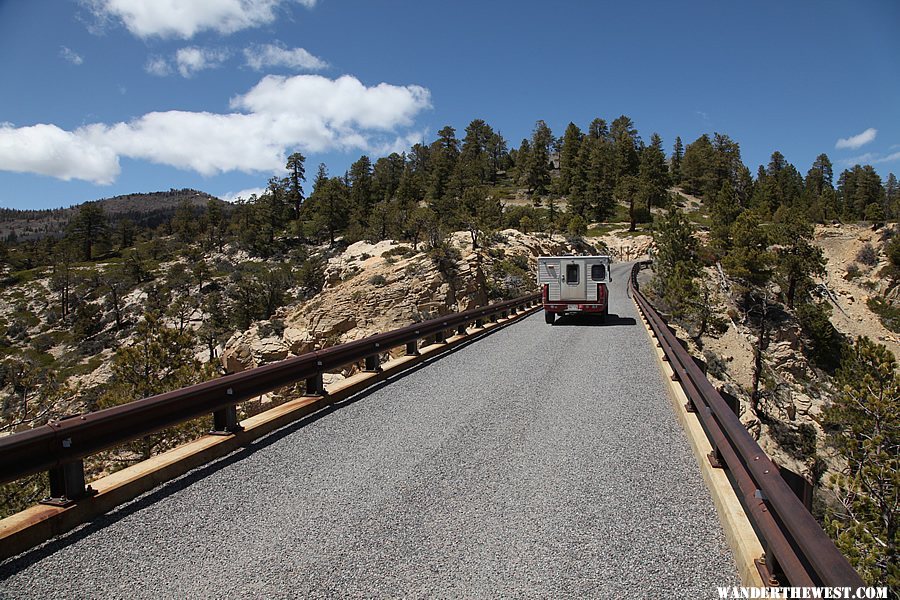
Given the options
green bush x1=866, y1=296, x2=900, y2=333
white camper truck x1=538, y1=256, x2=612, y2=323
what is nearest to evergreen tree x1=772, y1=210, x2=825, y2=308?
green bush x1=866, y1=296, x2=900, y2=333

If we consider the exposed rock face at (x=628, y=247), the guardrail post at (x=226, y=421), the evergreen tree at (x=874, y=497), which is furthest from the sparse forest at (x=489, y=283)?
the guardrail post at (x=226, y=421)

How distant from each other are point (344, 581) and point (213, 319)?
2074 inches

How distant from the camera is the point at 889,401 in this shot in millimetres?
11289

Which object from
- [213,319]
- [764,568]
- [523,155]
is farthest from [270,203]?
[764,568]

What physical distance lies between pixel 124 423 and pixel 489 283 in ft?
83.4

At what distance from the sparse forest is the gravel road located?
525 centimetres

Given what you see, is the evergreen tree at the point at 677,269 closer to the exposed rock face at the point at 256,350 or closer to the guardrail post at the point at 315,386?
the exposed rock face at the point at 256,350

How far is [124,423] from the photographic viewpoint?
4.55 m

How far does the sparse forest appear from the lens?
14562 millimetres

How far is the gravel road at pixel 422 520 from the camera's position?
3.11 m

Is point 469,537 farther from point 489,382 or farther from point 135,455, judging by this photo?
point 135,455

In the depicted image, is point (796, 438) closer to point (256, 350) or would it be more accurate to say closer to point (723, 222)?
point (256, 350)

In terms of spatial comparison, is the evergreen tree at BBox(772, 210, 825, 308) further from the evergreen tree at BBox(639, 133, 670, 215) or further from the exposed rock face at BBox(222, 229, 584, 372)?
the evergreen tree at BBox(639, 133, 670, 215)

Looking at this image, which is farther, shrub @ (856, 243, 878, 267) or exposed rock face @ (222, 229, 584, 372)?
shrub @ (856, 243, 878, 267)
